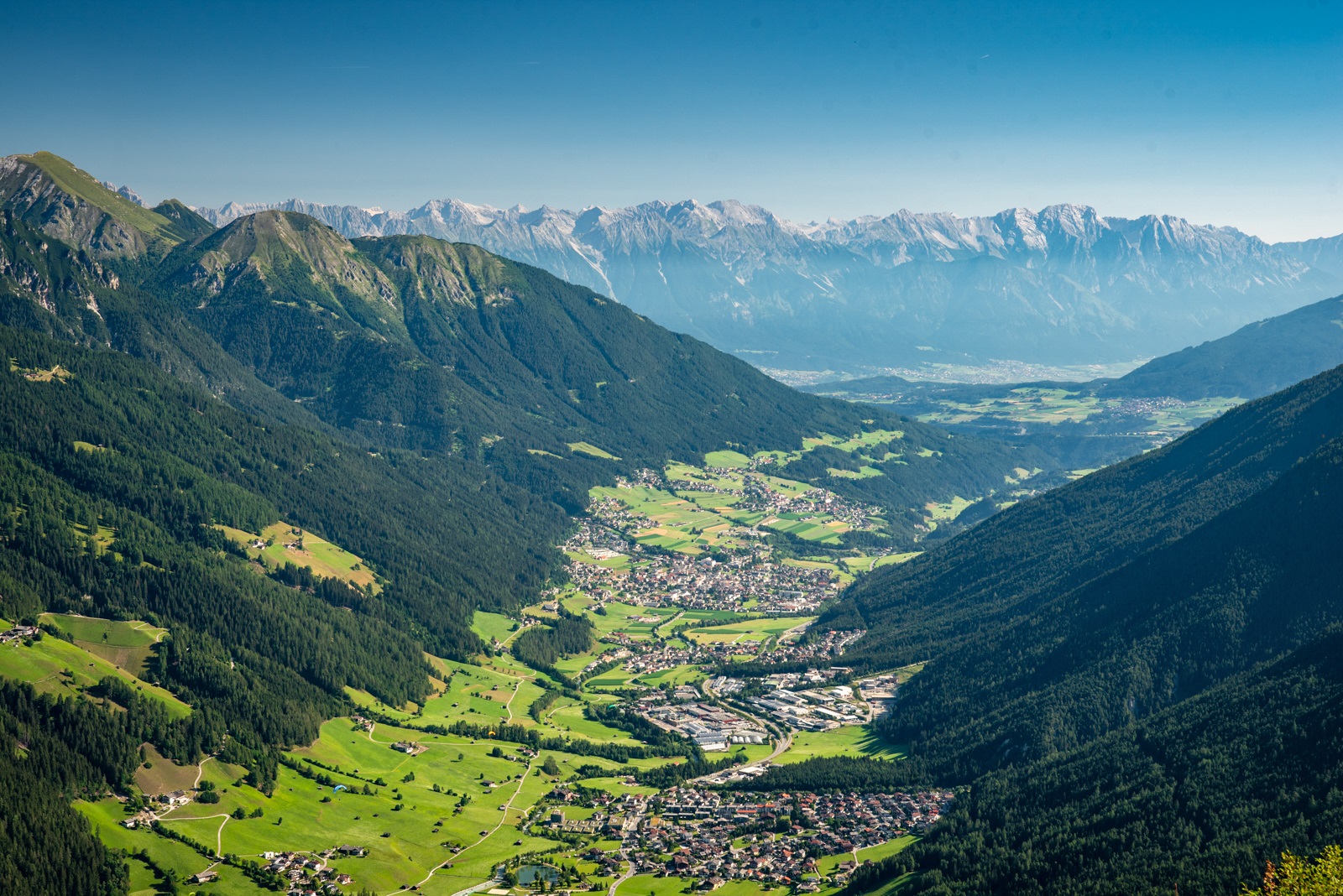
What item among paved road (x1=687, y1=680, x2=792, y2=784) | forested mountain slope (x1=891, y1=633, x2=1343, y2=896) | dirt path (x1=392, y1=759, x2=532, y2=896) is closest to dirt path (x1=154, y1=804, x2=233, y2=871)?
dirt path (x1=392, y1=759, x2=532, y2=896)

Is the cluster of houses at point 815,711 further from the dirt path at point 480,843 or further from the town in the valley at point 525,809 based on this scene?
the dirt path at point 480,843

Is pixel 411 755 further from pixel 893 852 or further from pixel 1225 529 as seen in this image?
pixel 1225 529

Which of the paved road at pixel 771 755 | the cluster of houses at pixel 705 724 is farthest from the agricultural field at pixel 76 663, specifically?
the cluster of houses at pixel 705 724

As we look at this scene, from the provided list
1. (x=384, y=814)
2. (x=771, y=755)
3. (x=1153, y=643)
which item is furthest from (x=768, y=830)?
(x=1153, y=643)

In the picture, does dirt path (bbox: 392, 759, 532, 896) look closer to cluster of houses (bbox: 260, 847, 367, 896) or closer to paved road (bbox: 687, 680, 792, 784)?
cluster of houses (bbox: 260, 847, 367, 896)

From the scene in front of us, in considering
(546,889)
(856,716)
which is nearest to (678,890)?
(546,889)

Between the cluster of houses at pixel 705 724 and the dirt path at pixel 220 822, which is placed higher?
the dirt path at pixel 220 822
